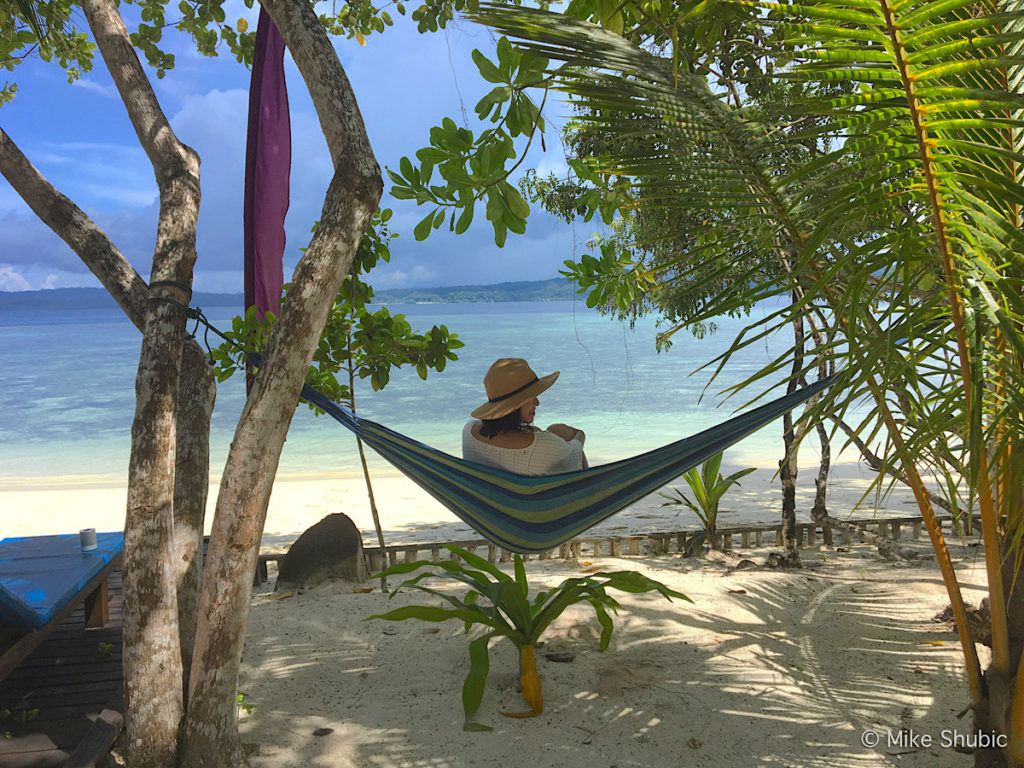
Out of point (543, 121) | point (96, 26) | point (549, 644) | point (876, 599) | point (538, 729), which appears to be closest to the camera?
point (543, 121)

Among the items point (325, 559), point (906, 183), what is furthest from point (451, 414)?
point (906, 183)

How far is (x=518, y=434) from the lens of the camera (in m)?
2.49

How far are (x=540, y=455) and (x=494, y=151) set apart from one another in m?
0.93

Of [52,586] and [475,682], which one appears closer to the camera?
[475,682]

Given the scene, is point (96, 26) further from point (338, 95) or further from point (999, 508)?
point (999, 508)

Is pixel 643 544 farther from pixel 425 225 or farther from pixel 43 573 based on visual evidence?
pixel 43 573

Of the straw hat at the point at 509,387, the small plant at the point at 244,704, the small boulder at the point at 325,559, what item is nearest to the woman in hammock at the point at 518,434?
the straw hat at the point at 509,387

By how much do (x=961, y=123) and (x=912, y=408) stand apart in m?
0.63

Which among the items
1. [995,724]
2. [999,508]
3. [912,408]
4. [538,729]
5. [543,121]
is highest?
[543,121]

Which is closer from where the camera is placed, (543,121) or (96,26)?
(543,121)

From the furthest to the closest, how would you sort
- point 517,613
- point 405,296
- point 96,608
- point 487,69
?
point 405,296 → point 96,608 → point 517,613 → point 487,69

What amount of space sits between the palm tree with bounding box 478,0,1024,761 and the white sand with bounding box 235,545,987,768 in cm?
51

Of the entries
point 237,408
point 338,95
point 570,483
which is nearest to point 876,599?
point 570,483

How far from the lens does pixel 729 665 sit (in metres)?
2.40
